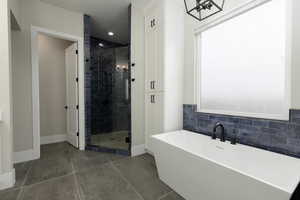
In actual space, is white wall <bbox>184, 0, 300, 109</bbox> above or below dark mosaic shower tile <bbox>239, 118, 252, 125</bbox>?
above

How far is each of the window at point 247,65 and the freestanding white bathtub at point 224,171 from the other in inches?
18.3

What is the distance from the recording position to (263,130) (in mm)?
1478

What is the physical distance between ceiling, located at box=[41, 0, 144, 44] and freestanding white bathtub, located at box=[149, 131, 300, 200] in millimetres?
2693

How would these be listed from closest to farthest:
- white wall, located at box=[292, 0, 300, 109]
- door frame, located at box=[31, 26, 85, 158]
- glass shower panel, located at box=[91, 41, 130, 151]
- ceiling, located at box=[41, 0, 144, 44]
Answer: white wall, located at box=[292, 0, 300, 109], door frame, located at box=[31, 26, 85, 158], ceiling, located at box=[41, 0, 144, 44], glass shower panel, located at box=[91, 41, 130, 151]

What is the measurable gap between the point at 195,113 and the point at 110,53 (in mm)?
3139

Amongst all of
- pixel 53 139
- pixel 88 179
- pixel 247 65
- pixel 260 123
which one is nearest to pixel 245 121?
pixel 260 123

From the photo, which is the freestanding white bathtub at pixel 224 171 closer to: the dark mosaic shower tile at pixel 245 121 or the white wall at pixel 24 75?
the dark mosaic shower tile at pixel 245 121

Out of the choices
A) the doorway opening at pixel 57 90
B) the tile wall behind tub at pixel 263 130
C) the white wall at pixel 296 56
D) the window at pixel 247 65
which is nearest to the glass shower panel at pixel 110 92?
the doorway opening at pixel 57 90

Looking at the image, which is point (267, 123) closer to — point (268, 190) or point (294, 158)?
point (294, 158)

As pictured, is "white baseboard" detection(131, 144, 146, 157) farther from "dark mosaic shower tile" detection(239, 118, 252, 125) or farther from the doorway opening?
"dark mosaic shower tile" detection(239, 118, 252, 125)

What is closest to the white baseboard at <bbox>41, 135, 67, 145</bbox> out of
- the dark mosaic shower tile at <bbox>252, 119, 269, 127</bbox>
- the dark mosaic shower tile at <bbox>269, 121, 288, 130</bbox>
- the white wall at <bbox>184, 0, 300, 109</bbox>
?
the white wall at <bbox>184, 0, 300, 109</bbox>

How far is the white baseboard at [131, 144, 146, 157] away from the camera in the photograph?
2.70 metres

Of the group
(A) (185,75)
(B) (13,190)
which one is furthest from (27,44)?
(A) (185,75)

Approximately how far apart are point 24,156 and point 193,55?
335 centimetres
